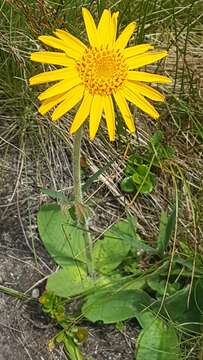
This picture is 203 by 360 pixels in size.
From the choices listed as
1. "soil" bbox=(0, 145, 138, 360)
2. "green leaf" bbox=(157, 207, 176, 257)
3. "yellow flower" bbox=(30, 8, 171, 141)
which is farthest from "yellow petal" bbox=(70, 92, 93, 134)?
"soil" bbox=(0, 145, 138, 360)

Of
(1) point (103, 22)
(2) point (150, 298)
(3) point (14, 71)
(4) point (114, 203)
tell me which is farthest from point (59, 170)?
(1) point (103, 22)

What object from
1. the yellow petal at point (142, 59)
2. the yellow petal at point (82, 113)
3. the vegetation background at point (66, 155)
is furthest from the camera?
the vegetation background at point (66, 155)

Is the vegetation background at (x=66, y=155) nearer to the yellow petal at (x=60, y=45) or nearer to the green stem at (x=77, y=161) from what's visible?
the green stem at (x=77, y=161)

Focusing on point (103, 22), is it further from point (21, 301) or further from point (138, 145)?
point (21, 301)

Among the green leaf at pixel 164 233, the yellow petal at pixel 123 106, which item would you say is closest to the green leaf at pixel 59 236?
the green leaf at pixel 164 233

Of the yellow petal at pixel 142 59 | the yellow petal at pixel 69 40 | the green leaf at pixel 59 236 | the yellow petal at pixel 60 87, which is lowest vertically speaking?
the green leaf at pixel 59 236

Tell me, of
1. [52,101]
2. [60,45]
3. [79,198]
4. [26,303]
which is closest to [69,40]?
[60,45]

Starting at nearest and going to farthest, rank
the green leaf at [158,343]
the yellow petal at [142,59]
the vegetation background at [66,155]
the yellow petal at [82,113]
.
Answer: the yellow petal at [82,113] < the yellow petal at [142,59] < the green leaf at [158,343] < the vegetation background at [66,155]
